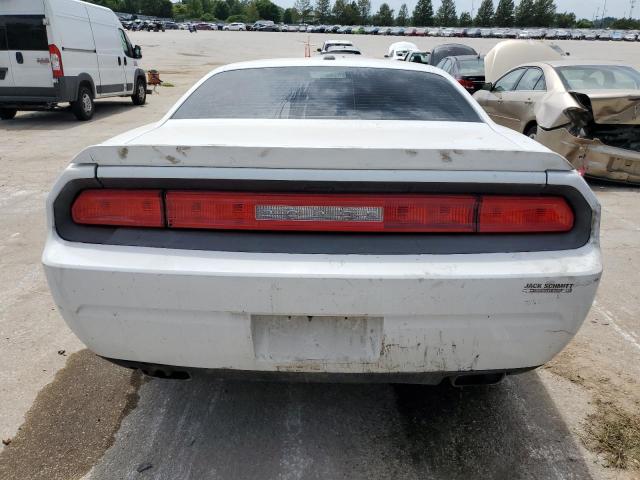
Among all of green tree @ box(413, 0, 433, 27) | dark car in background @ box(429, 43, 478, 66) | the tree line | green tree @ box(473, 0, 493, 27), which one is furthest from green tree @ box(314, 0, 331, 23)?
dark car in background @ box(429, 43, 478, 66)

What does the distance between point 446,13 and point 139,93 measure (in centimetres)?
11522

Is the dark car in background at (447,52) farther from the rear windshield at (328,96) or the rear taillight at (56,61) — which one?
the rear windshield at (328,96)

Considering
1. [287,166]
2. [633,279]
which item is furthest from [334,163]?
[633,279]

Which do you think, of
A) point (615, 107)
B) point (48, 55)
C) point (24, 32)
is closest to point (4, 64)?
point (24, 32)

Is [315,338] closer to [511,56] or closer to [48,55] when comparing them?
[511,56]

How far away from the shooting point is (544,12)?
10362cm

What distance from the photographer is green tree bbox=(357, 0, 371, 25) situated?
401ft

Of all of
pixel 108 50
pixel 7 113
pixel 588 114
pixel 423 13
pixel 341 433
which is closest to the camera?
pixel 341 433

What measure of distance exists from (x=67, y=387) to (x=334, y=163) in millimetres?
1859

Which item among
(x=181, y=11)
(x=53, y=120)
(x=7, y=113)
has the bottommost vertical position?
(x=53, y=120)

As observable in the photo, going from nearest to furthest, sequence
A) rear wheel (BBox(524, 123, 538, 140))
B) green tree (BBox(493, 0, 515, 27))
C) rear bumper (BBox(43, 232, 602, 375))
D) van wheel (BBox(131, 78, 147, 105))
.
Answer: rear bumper (BBox(43, 232, 602, 375)) → rear wheel (BBox(524, 123, 538, 140)) → van wheel (BBox(131, 78, 147, 105)) → green tree (BBox(493, 0, 515, 27))

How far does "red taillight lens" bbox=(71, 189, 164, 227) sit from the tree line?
11322cm

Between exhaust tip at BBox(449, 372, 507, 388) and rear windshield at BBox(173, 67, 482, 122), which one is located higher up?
rear windshield at BBox(173, 67, 482, 122)

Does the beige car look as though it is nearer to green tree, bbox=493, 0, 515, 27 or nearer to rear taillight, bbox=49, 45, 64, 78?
rear taillight, bbox=49, 45, 64, 78
